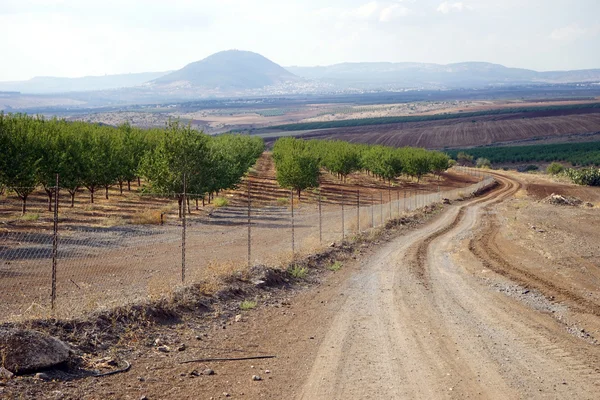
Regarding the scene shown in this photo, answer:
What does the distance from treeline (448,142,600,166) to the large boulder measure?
11439 centimetres

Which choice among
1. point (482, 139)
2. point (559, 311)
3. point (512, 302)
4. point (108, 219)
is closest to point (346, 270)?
point (512, 302)

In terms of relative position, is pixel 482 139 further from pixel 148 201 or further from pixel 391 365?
pixel 391 365

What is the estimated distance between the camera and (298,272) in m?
20.9

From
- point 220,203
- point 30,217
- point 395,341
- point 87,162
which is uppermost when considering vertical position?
point 87,162

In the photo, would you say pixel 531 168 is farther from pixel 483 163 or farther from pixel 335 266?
pixel 335 266

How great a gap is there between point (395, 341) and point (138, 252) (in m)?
15.8

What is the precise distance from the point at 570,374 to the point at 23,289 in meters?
14.6

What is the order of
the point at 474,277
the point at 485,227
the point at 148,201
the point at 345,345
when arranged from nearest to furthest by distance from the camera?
the point at 345,345 → the point at 474,277 → the point at 485,227 → the point at 148,201

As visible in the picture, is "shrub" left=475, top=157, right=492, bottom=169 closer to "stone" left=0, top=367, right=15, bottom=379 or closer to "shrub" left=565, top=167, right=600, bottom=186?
"shrub" left=565, top=167, right=600, bottom=186

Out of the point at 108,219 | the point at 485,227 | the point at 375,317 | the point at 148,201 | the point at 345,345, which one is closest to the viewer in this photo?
the point at 345,345

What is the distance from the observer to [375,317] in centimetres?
1580

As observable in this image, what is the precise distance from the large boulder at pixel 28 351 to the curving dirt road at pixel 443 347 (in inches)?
163

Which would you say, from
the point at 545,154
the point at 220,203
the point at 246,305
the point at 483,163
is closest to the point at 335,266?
the point at 246,305

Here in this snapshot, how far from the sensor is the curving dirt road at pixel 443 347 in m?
10.6
